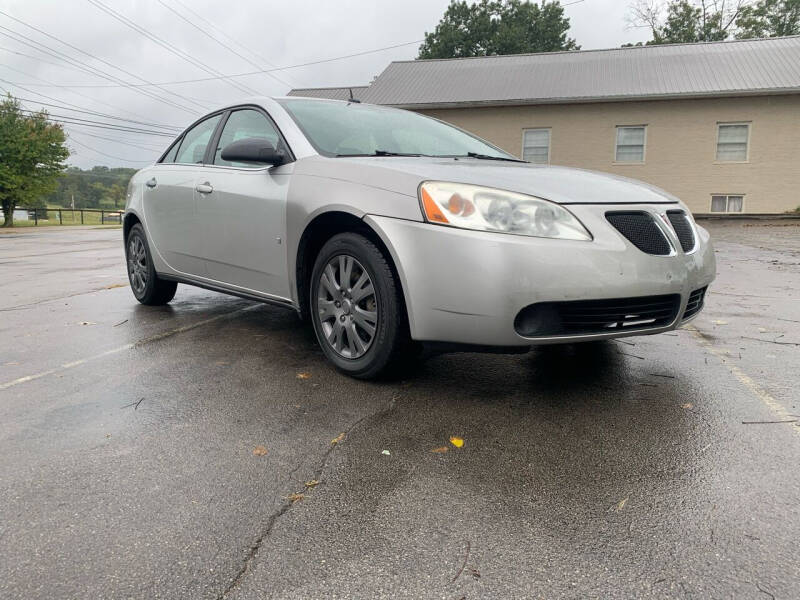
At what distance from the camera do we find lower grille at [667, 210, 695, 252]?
127 inches

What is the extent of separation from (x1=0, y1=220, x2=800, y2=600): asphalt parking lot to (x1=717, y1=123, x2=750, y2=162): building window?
Answer: 64.0 ft

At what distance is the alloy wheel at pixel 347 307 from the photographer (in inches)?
129

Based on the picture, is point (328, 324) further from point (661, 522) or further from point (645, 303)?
point (661, 522)

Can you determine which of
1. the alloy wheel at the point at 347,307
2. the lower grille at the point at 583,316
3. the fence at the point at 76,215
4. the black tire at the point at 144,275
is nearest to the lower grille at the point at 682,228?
the lower grille at the point at 583,316

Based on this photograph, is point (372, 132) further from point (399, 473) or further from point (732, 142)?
point (732, 142)

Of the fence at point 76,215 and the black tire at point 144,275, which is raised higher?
the black tire at point 144,275

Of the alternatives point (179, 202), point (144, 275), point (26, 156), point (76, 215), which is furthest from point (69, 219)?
point (179, 202)

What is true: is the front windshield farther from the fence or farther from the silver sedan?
the fence

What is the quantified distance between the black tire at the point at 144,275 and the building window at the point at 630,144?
65.3ft

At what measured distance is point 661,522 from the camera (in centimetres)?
199

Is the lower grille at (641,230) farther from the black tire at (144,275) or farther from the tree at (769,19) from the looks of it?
the tree at (769,19)

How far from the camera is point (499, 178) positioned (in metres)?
3.07

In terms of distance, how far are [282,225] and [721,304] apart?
442 cm

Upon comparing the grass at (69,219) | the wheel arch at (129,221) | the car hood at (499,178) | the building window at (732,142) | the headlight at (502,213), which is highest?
the building window at (732,142)
